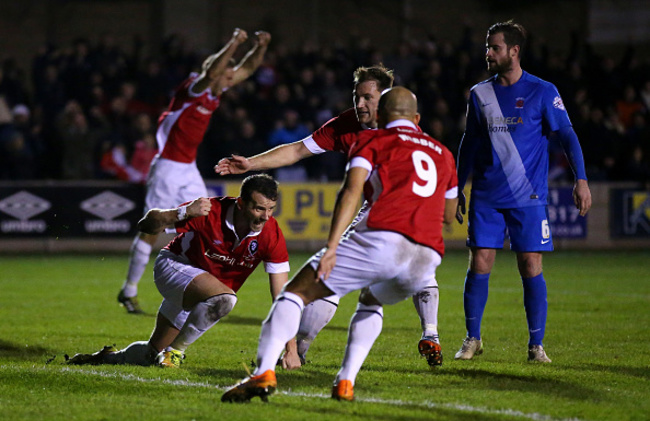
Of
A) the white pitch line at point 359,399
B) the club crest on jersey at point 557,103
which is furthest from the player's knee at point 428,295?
the white pitch line at point 359,399

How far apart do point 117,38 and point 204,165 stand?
7.41 meters

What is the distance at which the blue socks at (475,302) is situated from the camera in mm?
7348

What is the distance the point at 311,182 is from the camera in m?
18.1

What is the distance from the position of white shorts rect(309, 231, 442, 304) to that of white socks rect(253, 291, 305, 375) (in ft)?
0.72

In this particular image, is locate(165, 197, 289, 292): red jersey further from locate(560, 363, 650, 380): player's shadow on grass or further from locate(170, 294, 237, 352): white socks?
locate(560, 363, 650, 380): player's shadow on grass

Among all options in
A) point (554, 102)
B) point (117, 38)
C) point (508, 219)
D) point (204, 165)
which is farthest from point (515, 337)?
point (117, 38)

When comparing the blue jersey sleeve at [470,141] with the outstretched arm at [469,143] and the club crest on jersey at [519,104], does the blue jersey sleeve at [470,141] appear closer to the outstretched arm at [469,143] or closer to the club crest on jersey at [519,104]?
the outstretched arm at [469,143]

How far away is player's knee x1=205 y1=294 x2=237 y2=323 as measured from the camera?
6348 millimetres

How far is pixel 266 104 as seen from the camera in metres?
19.3

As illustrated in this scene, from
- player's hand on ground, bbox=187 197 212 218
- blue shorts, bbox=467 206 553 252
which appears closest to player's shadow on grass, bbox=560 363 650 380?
→ blue shorts, bbox=467 206 553 252

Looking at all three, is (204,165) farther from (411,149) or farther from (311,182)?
(411,149)

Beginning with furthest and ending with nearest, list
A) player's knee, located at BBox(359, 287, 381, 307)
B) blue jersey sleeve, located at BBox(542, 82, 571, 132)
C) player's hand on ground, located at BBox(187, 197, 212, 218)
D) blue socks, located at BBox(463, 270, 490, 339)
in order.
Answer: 1. blue socks, located at BBox(463, 270, 490, 339)
2. blue jersey sleeve, located at BBox(542, 82, 571, 132)
3. player's hand on ground, located at BBox(187, 197, 212, 218)
4. player's knee, located at BBox(359, 287, 381, 307)

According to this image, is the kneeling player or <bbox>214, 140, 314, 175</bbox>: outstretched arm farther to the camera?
<bbox>214, 140, 314, 175</bbox>: outstretched arm

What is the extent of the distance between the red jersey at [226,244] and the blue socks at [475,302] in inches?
63.6
